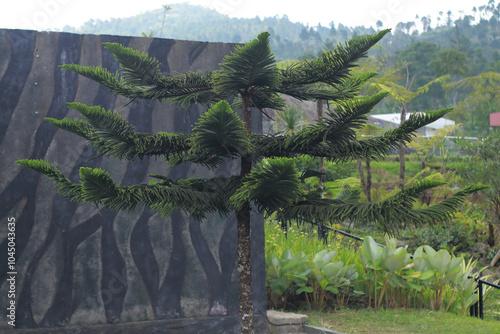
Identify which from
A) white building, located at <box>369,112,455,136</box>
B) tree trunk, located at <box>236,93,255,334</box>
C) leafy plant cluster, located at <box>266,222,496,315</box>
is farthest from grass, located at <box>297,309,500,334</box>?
white building, located at <box>369,112,455,136</box>

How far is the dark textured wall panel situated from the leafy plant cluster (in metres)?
0.76

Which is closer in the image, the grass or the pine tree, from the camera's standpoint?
the pine tree

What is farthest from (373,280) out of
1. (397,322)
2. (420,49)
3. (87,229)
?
(420,49)

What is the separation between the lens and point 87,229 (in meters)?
5.22

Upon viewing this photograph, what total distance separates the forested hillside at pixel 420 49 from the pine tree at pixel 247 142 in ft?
1.49

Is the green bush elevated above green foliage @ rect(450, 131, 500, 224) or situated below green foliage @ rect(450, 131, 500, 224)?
below

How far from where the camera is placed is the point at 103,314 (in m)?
5.17

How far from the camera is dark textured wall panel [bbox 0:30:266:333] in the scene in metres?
5.09

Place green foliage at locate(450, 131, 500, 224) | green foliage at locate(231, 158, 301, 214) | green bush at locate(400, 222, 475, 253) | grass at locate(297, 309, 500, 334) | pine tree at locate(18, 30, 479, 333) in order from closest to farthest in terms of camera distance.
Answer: green foliage at locate(231, 158, 301, 214)
pine tree at locate(18, 30, 479, 333)
grass at locate(297, 309, 500, 334)
green foliage at locate(450, 131, 500, 224)
green bush at locate(400, 222, 475, 253)

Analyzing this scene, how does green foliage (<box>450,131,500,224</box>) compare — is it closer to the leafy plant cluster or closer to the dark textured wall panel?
the leafy plant cluster

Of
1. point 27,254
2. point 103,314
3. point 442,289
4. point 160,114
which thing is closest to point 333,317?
point 442,289

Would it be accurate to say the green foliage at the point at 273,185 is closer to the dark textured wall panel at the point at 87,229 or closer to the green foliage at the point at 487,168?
the dark textured wall panel at the point at 87,229

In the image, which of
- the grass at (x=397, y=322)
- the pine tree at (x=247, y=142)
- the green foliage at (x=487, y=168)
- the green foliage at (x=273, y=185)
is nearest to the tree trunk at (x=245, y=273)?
the pine tree at (x=247, y=142)

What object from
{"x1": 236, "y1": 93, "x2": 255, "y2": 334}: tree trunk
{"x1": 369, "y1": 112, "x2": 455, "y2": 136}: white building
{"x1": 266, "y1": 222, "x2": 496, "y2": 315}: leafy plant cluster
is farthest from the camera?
{"x1": 369, "y1": 112, "x2": 455, "y2": 136}: white building
